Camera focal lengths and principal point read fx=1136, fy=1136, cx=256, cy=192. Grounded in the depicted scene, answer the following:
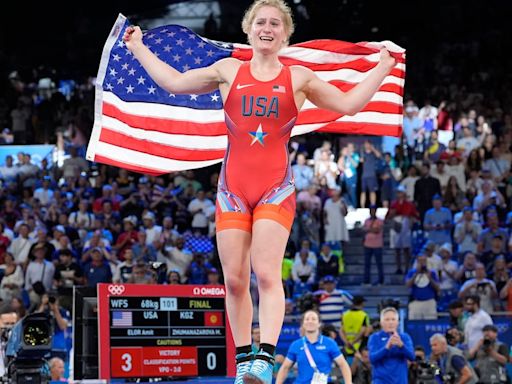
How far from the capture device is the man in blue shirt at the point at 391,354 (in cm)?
1159

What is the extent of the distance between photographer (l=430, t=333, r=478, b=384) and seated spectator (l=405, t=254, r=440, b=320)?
2.81 meters

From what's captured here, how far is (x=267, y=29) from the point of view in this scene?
20.3ft

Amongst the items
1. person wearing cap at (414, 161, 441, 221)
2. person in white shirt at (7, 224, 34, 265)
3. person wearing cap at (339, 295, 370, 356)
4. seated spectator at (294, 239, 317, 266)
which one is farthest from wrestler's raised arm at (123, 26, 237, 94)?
person wearing cap at (414, 161, 441, 221)

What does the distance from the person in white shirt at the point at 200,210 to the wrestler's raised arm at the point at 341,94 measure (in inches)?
504

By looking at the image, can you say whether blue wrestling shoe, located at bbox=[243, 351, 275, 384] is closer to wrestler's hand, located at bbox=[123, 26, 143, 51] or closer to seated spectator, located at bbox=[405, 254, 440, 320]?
wrestler's hand, located at bbox=[123, 26, 143, 51]

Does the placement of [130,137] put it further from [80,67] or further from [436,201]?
[80,67]

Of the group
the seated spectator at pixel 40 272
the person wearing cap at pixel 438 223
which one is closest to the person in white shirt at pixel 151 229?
the seated spectator at pixel 40 272

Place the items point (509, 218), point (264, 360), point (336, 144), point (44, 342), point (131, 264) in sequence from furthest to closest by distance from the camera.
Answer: point (336, 144)
point (509, 218)
point (131, 264)
point (44, 342)
point (264, 360)

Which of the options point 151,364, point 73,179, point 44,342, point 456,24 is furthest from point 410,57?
point 44,342

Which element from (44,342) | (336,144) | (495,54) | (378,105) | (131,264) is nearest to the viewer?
(44,342)

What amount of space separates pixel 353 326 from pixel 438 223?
170 inches

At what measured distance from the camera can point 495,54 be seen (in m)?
29.7

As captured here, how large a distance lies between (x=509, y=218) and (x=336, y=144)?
6545mm

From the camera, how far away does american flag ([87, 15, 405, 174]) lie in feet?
28.0
